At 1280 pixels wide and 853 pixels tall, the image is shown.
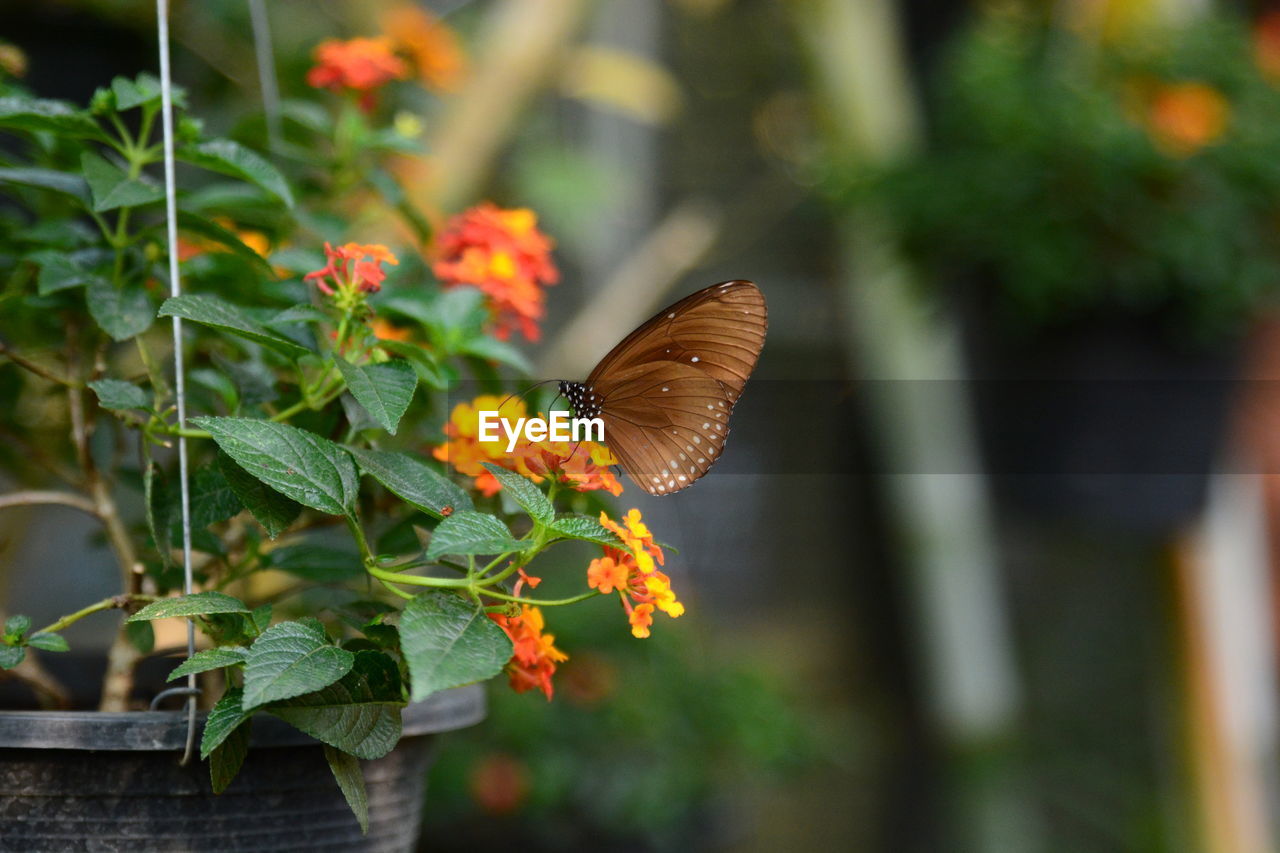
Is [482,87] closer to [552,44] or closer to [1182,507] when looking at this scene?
[552,44]

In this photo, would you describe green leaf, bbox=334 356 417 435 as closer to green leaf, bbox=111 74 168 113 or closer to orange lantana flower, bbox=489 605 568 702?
orange lantana flower, bbox=489 605 568 702

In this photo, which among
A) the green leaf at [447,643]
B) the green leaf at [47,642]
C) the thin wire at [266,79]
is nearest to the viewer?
the green leaf at [447,643]

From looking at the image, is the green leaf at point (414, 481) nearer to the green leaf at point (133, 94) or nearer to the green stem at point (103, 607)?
the green stem at point (103, 607)

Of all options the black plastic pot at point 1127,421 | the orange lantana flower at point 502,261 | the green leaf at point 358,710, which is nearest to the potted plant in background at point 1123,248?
the black plastic pot at point 1127,421

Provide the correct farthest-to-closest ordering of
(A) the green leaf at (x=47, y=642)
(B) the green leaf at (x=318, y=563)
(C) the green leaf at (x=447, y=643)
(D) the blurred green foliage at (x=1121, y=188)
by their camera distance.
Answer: (D) the blurred green foliage at (x=1121, y=188), (B) the green leaf at (x=318, y=563), (A) the green leaf at (x=47, y=642), (C) the green leaf at (x=447, y=643)

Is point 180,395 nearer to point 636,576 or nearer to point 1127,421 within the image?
point 636,576

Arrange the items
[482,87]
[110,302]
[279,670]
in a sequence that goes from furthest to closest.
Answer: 1. [482,87]
2. [110,302]
3. [279,670]

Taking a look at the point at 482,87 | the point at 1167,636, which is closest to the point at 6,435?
the point at 482,87
